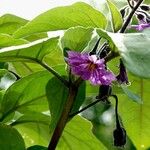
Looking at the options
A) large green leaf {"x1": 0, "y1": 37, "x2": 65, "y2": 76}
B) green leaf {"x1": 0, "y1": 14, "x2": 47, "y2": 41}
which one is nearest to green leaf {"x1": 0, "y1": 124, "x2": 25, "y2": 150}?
large green leaf {"x1": 0, "y1": 37, "x2": 65, "y2": 76}

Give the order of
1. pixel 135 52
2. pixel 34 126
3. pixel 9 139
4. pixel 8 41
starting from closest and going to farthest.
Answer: pixel 135 52
pixel 8 41
pixel 9 139
pixel 34 126

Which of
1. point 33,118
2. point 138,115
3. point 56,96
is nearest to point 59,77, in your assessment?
point 56,96

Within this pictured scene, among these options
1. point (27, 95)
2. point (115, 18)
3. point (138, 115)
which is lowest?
point (138, 115)

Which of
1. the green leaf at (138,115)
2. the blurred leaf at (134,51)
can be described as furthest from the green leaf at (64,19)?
the green leaf at (138,115)

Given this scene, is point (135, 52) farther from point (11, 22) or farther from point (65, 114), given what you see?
point (11, 22)

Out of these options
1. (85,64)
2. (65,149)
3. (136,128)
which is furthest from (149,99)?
(85,64)

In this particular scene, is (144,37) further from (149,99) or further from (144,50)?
(149,99)

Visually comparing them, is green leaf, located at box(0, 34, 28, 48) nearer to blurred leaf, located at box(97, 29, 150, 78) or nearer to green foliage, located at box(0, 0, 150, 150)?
green foliage, located at box(0, 0, 150, 150)
